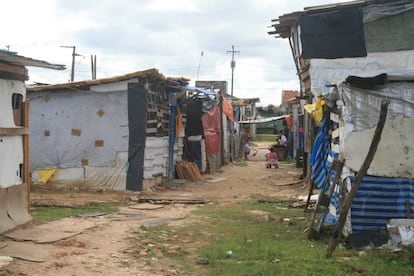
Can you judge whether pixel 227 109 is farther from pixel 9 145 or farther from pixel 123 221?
pixel 9 145

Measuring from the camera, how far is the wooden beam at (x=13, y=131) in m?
8.38

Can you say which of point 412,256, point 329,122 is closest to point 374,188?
point 412,256

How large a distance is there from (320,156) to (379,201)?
2.80 metres

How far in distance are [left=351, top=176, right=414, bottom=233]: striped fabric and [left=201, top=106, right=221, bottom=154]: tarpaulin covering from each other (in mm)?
12797

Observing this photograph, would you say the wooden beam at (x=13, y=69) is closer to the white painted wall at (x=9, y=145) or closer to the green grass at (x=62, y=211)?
the white painted wall at (x=9, y=145)

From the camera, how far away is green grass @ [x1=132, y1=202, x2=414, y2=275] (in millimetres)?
6508

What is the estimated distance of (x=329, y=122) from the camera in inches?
395

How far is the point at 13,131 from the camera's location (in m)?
8.74

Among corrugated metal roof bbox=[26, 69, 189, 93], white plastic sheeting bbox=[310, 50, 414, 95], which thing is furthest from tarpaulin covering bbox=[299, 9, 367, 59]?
corrugated metal roof bbox=[26, 69, 189, 93]

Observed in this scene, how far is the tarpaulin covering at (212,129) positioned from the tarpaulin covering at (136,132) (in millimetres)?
6171

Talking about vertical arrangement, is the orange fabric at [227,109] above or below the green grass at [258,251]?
above

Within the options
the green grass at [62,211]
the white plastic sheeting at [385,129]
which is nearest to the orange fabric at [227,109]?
the green grass at [62,211]

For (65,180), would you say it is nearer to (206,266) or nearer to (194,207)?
(194,207)

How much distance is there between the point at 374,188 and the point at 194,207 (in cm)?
537
